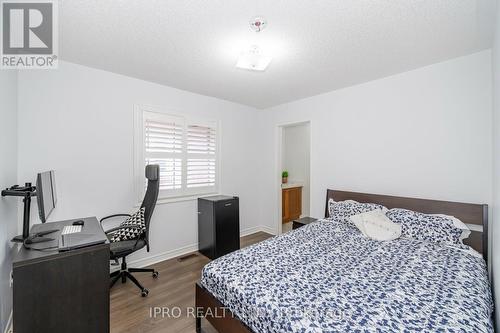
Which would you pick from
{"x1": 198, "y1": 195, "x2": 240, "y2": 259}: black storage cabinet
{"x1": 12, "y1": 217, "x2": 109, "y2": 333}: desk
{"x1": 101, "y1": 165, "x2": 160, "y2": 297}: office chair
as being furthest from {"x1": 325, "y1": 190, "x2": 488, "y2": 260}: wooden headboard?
{"x1": 12, "y1": 217, "x2": 109, "y2": 333}: desk

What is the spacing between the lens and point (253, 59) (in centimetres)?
195

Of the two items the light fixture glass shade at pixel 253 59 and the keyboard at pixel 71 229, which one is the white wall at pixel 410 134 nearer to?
the light fixture glass shade at pixel 253 59

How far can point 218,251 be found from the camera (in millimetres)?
3291

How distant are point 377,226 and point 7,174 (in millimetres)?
3537

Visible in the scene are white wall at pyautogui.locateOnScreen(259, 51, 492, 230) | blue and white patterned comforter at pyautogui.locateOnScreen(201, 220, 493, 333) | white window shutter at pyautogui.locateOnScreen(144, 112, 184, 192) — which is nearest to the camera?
blue and white patterned comforter at pyautogui.locateOnScreen(201, 220, 493, 333)

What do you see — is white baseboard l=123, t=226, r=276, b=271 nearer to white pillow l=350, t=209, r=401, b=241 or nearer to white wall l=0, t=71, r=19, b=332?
white wall l=0, t=71, r=19, b=332

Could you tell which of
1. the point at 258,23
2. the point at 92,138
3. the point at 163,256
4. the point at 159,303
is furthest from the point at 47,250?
the point at 258,23

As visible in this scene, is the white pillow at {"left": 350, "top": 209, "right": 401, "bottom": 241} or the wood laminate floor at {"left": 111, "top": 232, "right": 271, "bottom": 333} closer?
the wood laminate floor at {"left": 111, "top": 232, "right": 271, "bottom": 333}

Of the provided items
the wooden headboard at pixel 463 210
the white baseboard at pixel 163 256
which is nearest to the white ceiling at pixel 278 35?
the wooden headboard at pixel 463 210

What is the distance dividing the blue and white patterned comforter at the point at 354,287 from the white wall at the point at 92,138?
1758mm

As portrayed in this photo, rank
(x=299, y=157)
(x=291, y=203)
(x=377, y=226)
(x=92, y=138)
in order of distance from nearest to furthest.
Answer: (x=377, y=226), (x=92, y=138), (x=291, y=203), (x=299, y=157)

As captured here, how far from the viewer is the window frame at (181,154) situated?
3.01 meters

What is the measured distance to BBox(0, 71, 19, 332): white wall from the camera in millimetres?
1699

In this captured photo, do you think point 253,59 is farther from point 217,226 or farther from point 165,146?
point 217,226
